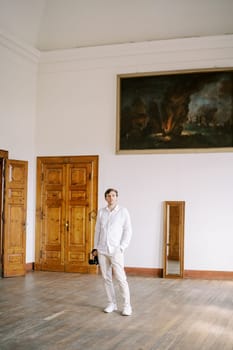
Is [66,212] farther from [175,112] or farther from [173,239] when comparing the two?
[175,112]

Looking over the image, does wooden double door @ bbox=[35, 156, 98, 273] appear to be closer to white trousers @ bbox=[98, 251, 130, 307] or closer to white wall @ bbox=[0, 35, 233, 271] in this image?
white wall @ bbox=[0, 35, 233, 271]

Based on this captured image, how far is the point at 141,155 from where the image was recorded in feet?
36.0

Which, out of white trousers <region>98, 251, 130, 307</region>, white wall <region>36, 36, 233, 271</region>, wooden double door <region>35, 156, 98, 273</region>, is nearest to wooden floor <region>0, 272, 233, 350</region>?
white trousers <region>98, 251, 130, 307</region>

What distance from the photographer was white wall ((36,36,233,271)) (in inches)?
411

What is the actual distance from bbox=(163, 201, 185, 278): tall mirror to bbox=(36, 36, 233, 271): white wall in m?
0.14

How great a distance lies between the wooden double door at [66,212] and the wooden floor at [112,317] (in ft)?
4.51

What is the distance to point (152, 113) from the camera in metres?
11.0

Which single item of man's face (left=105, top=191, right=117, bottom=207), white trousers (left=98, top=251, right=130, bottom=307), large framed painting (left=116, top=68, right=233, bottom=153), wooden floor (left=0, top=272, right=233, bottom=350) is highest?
large framed painting (left=116, top=68, right=233, bottom=153)

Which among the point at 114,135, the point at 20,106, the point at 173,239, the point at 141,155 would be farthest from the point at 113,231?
the point at 20,106

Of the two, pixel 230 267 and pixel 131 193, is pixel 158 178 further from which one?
pixel 230 267

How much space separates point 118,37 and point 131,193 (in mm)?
3519

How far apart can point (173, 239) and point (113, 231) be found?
405 centimetres

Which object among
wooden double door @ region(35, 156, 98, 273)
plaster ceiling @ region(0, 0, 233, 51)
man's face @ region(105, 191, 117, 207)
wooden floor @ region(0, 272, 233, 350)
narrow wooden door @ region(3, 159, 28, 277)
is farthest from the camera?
wooden double door @ region(35, 156, 98, 273)

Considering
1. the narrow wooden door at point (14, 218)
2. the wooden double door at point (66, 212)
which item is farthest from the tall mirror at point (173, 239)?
the narrow wooden door at point (14, 218)
